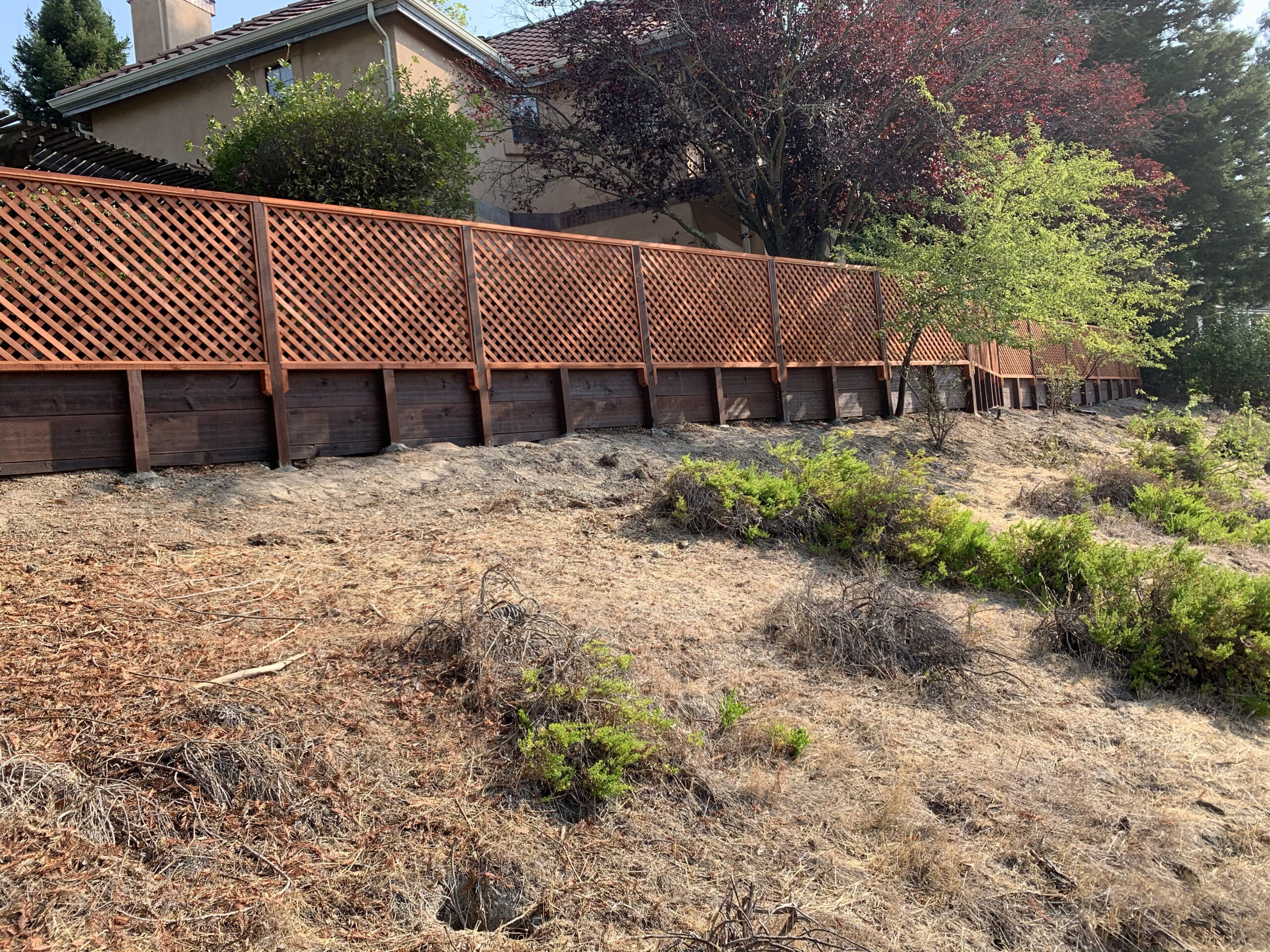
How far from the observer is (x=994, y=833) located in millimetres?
3410

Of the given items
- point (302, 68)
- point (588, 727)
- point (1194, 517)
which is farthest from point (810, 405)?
point (302, 68)

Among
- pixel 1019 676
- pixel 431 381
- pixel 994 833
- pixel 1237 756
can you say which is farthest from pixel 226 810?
pixel 431 381

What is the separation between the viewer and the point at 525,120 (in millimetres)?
14336

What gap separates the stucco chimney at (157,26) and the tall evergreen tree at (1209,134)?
2499cm

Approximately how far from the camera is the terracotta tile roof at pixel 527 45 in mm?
14664

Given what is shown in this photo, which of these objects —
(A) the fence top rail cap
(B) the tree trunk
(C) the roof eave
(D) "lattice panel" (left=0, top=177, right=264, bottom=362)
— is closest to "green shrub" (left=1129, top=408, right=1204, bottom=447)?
(B) the tree trunk

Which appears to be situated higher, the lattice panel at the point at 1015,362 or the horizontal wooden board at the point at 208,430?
the lattice panel at the point at 1015,362

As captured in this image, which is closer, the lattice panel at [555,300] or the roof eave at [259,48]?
the lattice panel at [555,300]

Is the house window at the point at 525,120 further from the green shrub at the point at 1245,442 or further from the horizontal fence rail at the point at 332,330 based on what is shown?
the green shrub at the point at 1245,442

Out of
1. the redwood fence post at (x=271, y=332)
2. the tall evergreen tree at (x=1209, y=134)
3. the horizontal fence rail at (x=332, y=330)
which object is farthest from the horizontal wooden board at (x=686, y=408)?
the tall evergreen tree at (x=1209, y=134)

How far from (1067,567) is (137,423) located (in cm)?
596

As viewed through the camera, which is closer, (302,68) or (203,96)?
(302,68)

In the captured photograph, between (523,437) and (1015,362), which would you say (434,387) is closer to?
(523,437)

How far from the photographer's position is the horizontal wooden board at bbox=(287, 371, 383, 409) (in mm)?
6762
